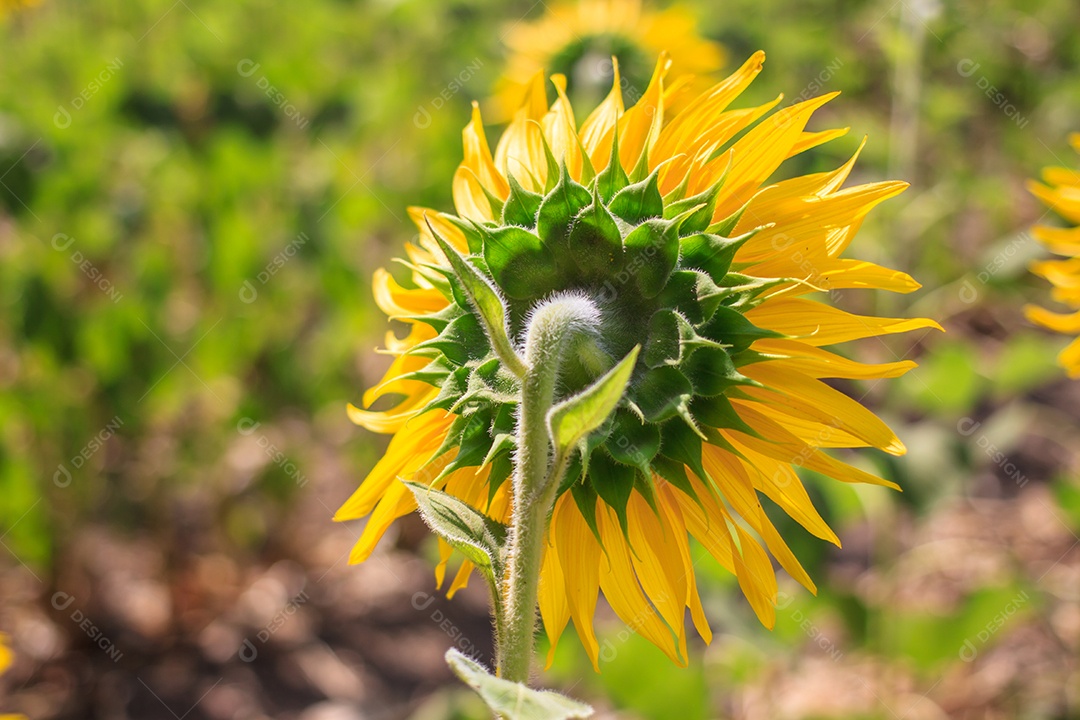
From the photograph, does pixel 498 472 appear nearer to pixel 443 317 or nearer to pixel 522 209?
pixel 443 317

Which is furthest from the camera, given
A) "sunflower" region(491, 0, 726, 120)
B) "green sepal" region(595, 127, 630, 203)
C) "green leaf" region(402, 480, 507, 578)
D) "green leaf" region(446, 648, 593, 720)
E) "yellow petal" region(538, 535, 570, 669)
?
"sunflower" region(491, 0, 726, 120)

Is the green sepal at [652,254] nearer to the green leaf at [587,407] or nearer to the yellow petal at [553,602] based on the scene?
the green leaf at [587,407]

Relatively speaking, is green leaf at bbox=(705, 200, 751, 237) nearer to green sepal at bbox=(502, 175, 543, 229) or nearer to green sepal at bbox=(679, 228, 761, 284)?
green sepal at bbox=(679, 228, 761, 284)

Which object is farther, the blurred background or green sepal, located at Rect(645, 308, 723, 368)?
the blurred background

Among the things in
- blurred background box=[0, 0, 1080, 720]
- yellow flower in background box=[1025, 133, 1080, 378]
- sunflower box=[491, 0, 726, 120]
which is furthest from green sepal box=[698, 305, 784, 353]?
sunflower box=[491, 0, 726, 120]

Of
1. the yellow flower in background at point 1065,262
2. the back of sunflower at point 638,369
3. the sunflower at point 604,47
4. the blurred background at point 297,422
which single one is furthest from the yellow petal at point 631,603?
the sunflower at point 604,47

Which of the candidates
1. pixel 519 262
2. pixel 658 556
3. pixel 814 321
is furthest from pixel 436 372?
pixel 814 321
